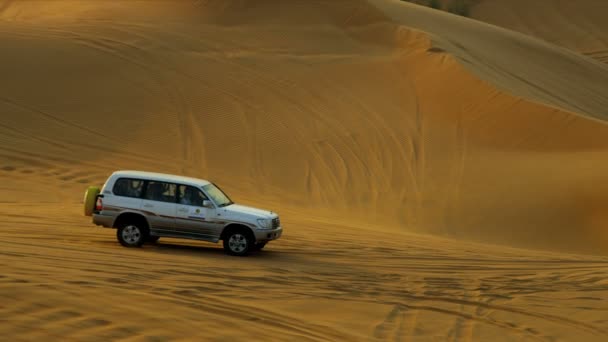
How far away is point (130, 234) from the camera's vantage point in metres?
15.1

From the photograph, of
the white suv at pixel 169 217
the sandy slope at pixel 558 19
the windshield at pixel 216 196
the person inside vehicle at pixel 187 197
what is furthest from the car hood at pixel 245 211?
the sandy slope at pixel 558 19

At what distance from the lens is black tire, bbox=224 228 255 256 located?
15094 mm

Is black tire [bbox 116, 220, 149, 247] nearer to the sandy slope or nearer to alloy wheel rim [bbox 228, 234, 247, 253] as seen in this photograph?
alloy wheel rim [bbox 228, 234, 247, 253]

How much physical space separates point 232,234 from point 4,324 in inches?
250

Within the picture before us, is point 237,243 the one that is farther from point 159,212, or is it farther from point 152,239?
point 152,239

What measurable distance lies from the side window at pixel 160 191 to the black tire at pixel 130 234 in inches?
21.0

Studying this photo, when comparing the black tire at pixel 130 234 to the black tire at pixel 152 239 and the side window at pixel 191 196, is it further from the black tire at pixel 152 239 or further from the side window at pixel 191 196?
the side window at pixel 191 196

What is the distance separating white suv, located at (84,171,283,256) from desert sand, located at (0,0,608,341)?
1.03ft

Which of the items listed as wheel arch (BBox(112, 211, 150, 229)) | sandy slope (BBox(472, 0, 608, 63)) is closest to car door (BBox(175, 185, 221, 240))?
wheel arch (BBox(112, 211, 150, 229))

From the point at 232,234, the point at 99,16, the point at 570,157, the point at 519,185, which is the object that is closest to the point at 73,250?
the point at 232,234

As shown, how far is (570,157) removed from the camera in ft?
80.8

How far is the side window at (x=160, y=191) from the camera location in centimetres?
1528

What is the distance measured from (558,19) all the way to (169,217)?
4864 cm

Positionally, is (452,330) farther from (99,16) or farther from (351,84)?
(99,16)
